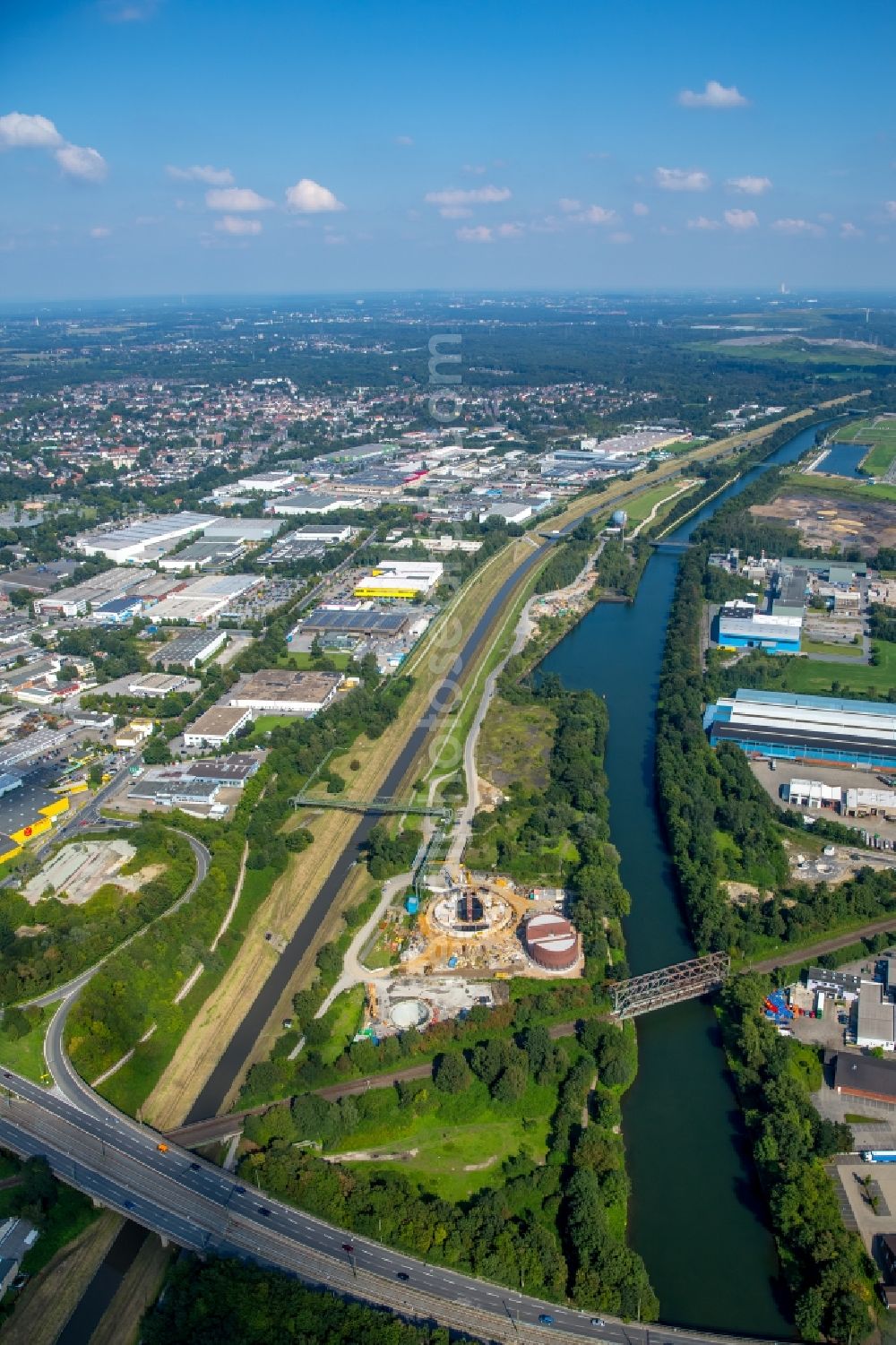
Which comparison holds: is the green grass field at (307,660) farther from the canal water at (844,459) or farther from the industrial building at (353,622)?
the canal water at (844,459)

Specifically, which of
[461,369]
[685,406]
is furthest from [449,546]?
[461,369]

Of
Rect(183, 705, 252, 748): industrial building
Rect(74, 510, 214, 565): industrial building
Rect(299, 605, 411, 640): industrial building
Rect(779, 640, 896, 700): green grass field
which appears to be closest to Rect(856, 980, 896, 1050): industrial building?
Rect(779, 640, 896, 700): green grass field

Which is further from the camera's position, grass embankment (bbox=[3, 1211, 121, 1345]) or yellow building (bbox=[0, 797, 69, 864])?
yellow building (bbox=[0, 797, 69, 864])

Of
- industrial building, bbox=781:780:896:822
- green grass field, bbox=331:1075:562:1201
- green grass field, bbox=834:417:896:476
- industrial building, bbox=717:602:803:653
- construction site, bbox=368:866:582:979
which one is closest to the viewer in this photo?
green grass field, bbox=331:1075:562:1201

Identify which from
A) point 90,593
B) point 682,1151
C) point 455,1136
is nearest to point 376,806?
point 455,1136

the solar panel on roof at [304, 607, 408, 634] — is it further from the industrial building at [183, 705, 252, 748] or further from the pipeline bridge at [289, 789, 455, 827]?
the pipeline bridge at [289, 789, 455, 827]

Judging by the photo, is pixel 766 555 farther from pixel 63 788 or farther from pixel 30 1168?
pixel 30 1168

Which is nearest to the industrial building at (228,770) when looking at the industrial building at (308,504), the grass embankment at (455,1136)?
the grass embankment at (455,1136)
